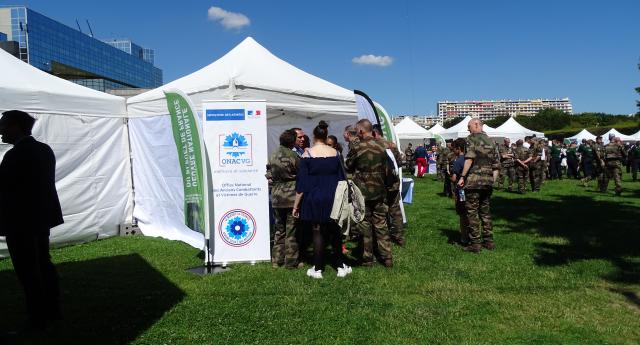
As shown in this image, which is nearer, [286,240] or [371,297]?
[371,297]

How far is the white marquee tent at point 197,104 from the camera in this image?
6965mm

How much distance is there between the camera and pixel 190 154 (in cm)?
589

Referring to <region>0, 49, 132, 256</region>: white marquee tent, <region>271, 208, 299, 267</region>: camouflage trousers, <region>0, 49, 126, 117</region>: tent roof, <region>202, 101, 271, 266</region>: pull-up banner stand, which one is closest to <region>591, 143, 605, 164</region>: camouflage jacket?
<region>271, 208, 299, 267</region>: camouflage trousers

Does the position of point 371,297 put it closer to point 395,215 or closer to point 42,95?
point 395,215

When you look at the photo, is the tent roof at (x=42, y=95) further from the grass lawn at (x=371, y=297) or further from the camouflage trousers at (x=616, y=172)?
the camouflage trousers at (x=616, y=172)

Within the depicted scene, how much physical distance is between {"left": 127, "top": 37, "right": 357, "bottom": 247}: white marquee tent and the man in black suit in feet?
10.3

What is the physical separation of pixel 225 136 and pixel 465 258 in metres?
3.65

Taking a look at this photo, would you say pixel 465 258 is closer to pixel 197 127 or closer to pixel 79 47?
pixel 197 127

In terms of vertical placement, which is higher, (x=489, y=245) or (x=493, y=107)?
(x=493, y=107)

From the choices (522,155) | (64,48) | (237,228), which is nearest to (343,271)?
(237,228)

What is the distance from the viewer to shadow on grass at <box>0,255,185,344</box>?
3920 mm

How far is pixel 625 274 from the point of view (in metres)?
5.58

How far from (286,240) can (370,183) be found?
→ 1.31 meters

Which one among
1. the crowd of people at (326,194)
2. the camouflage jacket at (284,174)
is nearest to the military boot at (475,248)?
the crowd of people at (326,194)
